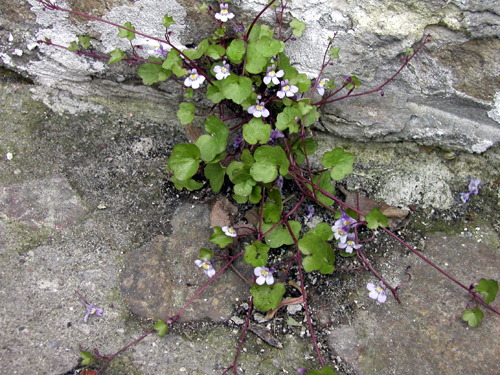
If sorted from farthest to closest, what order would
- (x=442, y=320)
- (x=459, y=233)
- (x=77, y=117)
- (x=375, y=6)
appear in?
(x=77, y=117) → (x=459, y=233) → (x=375, y=6) → (x=442, y=320)

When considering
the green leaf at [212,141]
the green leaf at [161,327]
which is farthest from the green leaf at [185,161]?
the green leaf at [161,327]

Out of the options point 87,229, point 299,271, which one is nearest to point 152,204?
point 87,229

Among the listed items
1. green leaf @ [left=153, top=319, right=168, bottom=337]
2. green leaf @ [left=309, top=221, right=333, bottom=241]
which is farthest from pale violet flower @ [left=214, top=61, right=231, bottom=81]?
green leaf @ [left=153, top=319, right=168, bottom=337]

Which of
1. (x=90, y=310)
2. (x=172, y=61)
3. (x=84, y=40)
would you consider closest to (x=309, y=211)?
(x=172, y=61)

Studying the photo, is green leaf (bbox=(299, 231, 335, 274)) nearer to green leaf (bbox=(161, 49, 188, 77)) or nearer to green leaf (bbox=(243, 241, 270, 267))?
green leaf (bbox=(243, 241, 270, 267))

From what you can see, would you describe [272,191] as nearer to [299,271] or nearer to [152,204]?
[299,271]

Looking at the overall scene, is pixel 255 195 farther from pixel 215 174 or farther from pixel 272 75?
pixel 272 75

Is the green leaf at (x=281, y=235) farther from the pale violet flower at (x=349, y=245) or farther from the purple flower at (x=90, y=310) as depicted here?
the purple flower at (x=90, y=310)
